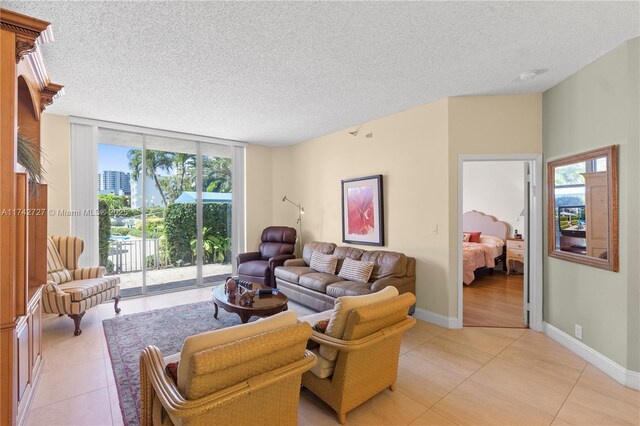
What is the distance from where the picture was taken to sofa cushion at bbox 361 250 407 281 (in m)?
3.82

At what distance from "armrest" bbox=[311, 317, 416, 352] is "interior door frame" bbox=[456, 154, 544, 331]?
1951 millimetres

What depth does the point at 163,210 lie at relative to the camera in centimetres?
535

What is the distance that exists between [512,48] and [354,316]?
8.57 ft

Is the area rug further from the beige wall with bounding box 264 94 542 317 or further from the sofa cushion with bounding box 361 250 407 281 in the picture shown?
the beige wall with bounding box 264 94 542 317

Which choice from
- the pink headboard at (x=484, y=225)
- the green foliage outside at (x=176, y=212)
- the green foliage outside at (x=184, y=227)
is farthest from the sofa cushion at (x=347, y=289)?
the pink headboard at (x=484, y=225)

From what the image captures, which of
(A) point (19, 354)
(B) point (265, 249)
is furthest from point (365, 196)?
(A) point (19, 354)

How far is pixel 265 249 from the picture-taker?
18.9 ft

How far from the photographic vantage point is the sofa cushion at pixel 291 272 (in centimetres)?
449

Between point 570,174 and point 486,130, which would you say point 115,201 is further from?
point 570,174

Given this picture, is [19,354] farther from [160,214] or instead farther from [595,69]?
A: [595,69]

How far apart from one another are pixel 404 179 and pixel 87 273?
461 centimetres

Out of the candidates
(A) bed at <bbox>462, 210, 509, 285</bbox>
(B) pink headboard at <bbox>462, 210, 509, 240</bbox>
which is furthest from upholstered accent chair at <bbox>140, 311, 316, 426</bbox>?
(B) pink headboard at <bbox>462, 210, 509, 240</bbox>

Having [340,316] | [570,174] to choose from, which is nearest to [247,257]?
[340,316]

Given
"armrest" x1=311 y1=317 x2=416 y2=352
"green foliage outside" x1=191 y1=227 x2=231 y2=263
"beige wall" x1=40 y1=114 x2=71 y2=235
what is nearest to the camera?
"armrest" x1=311 y1=317 x2=416 y2=352
